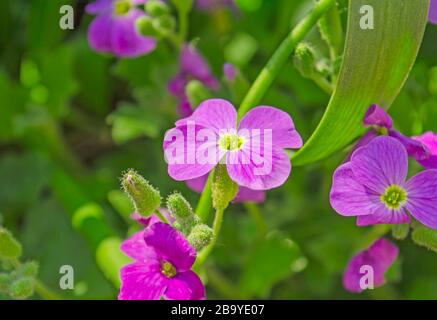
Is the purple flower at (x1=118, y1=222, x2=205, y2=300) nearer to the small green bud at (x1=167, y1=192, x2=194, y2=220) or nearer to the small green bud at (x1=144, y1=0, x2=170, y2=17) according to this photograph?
the small green bud at (x1=167, y1=192, x2=194, y2=220)

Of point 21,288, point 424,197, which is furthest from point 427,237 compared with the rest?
point 21,288

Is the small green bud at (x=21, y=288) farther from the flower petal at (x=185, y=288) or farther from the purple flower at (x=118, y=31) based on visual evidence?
the purple flower at (x=118, y=31)

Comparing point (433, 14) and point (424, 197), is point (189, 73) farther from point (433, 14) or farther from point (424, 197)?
point (424, 197)

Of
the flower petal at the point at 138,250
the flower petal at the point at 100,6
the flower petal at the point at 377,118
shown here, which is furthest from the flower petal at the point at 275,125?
the flower petal at the point at 100,6

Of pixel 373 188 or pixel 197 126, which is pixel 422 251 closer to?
pixel 373 188

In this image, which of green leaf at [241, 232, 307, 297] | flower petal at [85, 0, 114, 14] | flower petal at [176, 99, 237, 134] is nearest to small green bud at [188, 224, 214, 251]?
flower petal at [176, 99, 237, 134]
